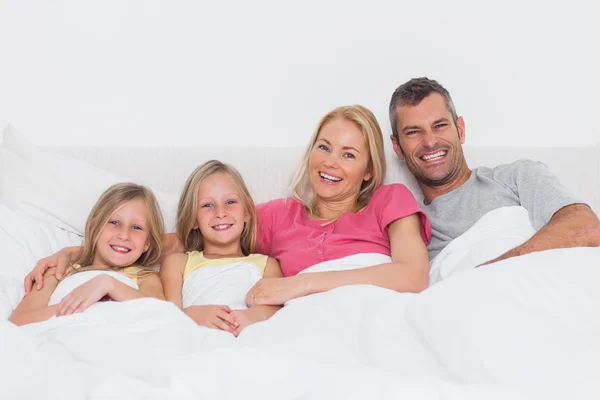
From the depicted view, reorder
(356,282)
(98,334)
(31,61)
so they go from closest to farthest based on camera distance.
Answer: (98,334) → (356,282) → (31,61)

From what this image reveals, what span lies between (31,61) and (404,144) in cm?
140

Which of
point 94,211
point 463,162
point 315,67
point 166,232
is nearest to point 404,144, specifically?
point 463,162

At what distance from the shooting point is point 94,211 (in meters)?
1.89

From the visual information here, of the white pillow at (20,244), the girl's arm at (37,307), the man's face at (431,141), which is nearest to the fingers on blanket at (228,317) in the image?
the girl's arm at (37,307)

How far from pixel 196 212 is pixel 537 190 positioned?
3.18ft

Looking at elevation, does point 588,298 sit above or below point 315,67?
below

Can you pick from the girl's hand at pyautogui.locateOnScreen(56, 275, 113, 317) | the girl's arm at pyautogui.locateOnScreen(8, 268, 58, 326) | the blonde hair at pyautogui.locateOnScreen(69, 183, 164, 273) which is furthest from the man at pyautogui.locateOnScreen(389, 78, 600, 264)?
the girl's arm at pyautogui.locateOnScreen(8, 268, 58, 326)

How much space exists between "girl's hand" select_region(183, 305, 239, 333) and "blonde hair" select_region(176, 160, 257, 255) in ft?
1.29

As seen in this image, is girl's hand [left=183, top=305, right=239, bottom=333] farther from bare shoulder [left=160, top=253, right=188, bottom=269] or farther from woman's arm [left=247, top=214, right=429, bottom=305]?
bare shoulder [left=160, top=253, right=188, bottom=269]

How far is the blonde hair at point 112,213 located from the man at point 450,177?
31.1 inches

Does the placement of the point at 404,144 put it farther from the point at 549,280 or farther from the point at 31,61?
the point at 31,61

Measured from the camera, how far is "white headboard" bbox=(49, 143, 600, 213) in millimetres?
2238

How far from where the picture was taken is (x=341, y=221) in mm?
1925

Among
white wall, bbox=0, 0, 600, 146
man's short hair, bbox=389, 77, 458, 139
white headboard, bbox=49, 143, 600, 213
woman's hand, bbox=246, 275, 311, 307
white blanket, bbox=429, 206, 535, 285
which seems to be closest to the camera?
woman's hand, bbox=246, 275, 311, 307
